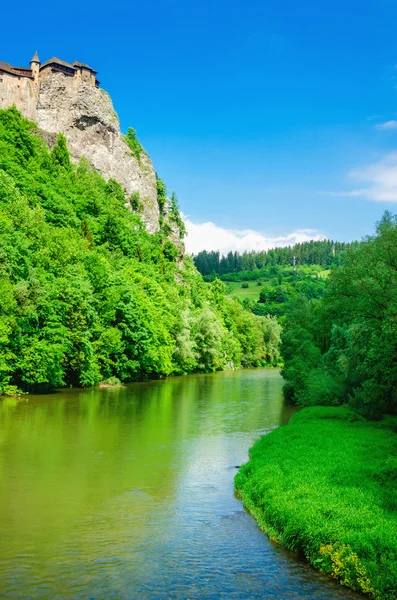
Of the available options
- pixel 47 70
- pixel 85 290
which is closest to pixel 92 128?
pixel 47 70

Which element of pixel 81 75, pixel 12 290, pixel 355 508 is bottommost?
pixel 355 508

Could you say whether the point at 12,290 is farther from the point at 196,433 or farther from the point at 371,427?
the point at 371,427

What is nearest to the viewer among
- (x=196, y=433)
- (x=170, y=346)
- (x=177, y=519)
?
(x=177, y=519)

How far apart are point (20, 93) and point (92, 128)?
16940 millimetres

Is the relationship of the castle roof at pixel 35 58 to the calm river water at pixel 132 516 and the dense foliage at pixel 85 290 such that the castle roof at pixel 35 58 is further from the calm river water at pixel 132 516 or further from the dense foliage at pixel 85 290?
the calm river water at pixel 132 516

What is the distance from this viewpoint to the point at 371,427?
28984mm

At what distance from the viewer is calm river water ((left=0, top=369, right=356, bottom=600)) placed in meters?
13.1

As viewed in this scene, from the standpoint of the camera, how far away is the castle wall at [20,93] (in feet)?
369

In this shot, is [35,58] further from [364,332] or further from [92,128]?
[364,332]

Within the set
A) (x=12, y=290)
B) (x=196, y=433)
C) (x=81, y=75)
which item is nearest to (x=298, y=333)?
(x=196, y=433)

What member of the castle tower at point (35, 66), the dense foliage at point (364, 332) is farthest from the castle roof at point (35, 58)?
the dense foliage at point (364, 332)

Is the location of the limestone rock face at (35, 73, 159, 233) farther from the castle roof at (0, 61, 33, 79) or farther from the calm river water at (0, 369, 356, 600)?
the calm river water at (0, 369, 356, 600)

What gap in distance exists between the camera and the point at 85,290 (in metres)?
57.8

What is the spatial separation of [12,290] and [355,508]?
3742 cm
